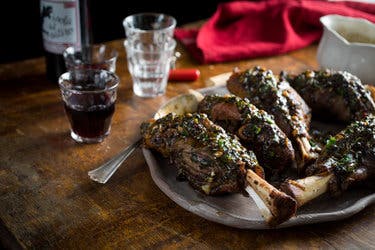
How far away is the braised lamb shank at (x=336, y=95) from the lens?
1556 millimetres

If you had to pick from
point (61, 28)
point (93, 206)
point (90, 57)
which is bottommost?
point (93, 206)

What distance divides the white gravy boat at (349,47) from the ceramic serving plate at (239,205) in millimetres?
610

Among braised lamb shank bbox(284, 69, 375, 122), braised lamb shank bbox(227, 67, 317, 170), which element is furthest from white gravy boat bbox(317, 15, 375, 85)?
braised lamb shank bbox(227, 67, 317, 170)

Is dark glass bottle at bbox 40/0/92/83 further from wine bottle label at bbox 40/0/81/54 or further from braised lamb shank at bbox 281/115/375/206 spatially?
braised lamb shank at bbox 281/115/375/206

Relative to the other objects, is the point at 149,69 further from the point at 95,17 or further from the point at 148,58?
the point at 95,17

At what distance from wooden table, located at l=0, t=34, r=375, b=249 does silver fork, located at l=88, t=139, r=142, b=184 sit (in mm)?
19

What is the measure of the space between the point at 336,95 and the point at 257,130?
1.22ft

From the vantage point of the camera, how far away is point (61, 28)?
5.74 ft

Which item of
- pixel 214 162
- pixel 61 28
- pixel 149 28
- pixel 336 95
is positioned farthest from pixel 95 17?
pixel 214 162

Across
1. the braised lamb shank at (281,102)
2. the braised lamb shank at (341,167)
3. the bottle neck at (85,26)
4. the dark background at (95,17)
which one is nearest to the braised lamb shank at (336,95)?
the braised lamb shank at (281,102)

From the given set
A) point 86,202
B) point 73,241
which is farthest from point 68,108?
point 73,241

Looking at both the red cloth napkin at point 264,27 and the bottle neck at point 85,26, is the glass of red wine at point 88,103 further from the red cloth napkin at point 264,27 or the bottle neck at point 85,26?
the red cloth napkin at point 264,27

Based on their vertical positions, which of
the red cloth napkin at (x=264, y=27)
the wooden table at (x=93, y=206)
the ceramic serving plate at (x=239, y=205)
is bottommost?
the wooden table at (x=93, y=206)

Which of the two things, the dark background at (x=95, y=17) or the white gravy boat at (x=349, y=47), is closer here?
the white gravy boat at (x=349, y=47)
